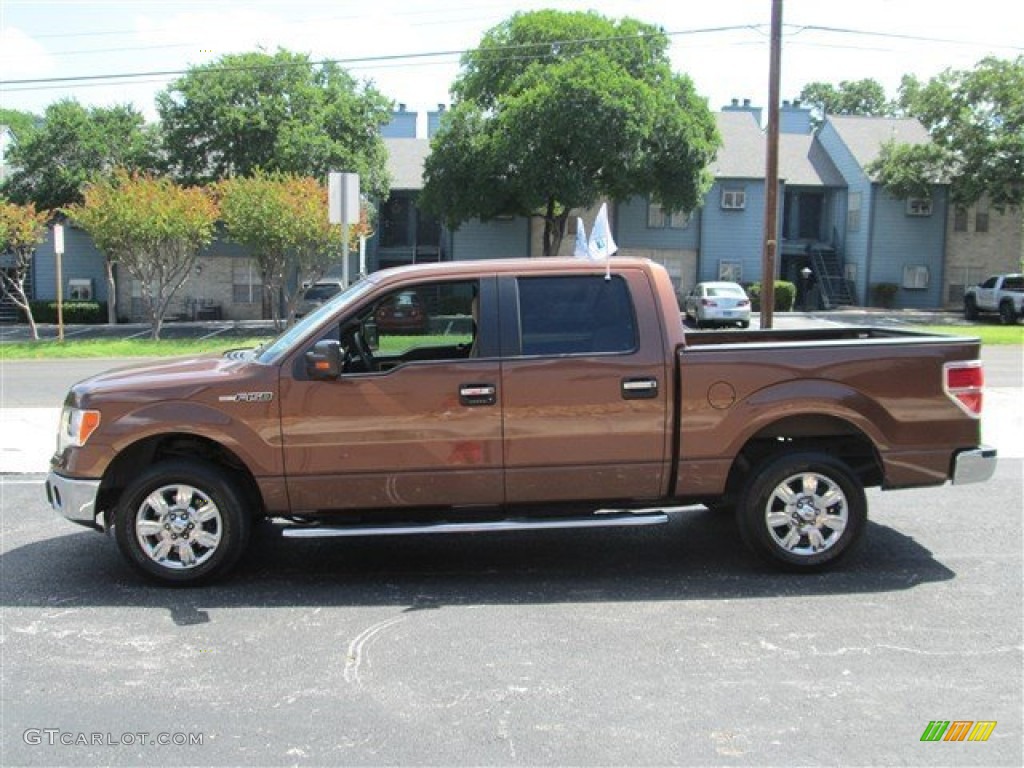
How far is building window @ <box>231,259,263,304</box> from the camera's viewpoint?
4003 centimetres

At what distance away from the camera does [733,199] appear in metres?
41.6

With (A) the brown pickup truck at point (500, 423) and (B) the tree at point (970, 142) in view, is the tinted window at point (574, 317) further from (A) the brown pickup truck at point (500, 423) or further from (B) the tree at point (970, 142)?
(B) the tree at point (970, 142)

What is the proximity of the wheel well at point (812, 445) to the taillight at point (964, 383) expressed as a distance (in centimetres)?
58

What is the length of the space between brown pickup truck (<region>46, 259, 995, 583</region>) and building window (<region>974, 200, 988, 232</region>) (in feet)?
138

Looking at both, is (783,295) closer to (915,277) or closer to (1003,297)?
(915,277)

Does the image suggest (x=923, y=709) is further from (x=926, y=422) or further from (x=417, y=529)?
(x=417, y=529)

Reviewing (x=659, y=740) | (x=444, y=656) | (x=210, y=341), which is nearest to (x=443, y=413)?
(x=444, y=656)

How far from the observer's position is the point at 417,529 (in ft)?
18.0

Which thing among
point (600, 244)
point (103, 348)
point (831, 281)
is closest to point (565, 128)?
point (103, 348)

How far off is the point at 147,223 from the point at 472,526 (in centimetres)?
2403

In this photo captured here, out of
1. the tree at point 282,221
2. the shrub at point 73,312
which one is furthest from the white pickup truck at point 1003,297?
the shrub at point 73,312

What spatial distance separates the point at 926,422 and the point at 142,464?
189 inches

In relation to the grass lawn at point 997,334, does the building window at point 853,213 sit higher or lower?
higher

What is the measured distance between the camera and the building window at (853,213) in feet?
141
